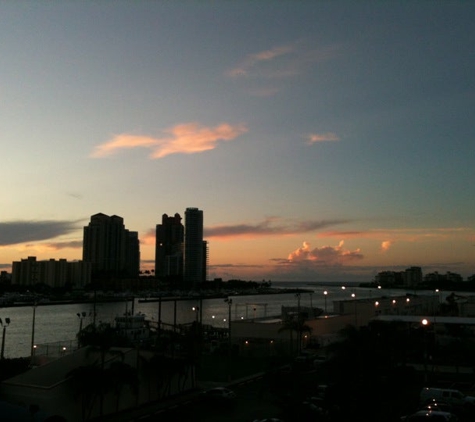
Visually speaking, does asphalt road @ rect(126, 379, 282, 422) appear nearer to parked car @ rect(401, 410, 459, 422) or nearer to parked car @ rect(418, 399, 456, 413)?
parked car @ rect(401, 410, 459, 422)

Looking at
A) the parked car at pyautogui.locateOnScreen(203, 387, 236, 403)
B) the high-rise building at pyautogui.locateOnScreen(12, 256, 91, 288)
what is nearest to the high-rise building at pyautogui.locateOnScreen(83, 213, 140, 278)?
the high-rise building at pyautogui.locateOnScreen(12, 256, 91, 288)

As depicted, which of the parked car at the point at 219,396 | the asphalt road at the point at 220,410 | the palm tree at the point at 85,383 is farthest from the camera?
the parked car at the point at 219,396

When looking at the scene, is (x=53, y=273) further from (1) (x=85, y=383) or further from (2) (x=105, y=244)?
(1) (x=85, y=383)

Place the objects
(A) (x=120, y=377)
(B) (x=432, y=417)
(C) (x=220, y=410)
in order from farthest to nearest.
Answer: (C) (x=220, y=410), (A) (x=120, y=377), (B) (x=432, y=417)

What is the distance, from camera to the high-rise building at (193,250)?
14075cm

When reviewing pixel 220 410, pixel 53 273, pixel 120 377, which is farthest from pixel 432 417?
pixel 53 273

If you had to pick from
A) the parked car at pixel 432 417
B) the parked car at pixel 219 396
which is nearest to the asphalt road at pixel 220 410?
the parked car at pixel 219 396

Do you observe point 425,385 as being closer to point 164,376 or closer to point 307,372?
point 307,372

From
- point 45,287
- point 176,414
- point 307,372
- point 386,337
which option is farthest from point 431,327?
point 45,287

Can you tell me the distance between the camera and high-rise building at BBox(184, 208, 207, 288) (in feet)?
462

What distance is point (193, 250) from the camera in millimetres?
144125

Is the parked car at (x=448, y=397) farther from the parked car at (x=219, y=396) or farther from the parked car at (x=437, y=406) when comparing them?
the parked car at (x=219, y=396)

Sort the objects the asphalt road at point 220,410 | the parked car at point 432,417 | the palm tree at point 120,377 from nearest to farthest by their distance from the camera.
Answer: the parked car at point 432,417
the asphalt road at point 220,410
the palm tree at point 120,377

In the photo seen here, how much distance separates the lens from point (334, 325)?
2395 cm
